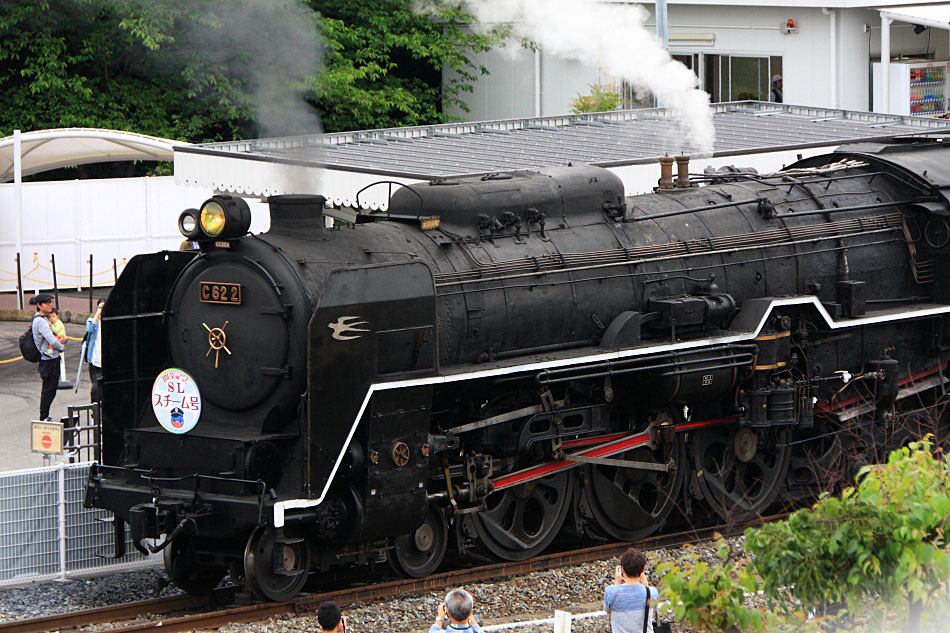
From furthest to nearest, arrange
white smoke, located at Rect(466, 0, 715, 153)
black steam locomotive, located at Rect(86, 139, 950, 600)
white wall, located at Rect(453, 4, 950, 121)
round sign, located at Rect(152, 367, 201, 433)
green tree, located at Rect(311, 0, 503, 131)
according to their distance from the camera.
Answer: white wall, located at Rect(453, 4, 950, 121), green tree, located at Rect(311, 0, 503, 131), white smoke, located at Rect(466, 0, 715, 153), round sign, located at Rect(152, 367, 201, 433), black steam locomotive, located at Rect(86, 139, 950, 600)

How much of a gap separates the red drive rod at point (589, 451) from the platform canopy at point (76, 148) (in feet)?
45.1

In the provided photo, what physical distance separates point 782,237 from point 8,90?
21945 millimetres

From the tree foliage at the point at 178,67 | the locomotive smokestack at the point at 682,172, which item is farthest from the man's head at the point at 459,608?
the tree foliage at the point at 178,67

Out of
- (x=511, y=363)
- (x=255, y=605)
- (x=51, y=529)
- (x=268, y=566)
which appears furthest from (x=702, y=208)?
(x=51, y=529)

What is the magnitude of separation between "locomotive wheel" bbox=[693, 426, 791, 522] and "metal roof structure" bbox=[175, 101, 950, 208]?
4.35 metres

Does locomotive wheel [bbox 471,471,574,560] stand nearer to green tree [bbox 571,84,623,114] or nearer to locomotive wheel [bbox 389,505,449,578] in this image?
locomotive wheel [bbox 389,505,449,578]

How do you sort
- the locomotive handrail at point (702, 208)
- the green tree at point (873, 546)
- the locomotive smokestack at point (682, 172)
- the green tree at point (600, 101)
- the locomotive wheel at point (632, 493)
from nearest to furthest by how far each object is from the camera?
the green tree at point (873, 546), the locomotive wheel at point (632, 493), the locomotive handrail at point (702, 208), the locomotive smokestack at point (682, 172), the green tree at point (600, 101)

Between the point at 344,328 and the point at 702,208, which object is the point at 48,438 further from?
the point at 702,208

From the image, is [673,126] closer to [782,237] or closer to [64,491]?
[782,237]

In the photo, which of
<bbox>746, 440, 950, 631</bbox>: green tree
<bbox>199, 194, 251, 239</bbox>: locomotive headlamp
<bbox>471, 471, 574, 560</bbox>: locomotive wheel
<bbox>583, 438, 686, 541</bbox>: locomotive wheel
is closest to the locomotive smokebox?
<bbox>199, 194, 251, 239</bbox>: locomotive headlamp

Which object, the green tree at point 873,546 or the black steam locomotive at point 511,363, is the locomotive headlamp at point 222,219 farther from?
the green tree at point 873,546

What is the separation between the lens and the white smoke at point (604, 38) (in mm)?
15000

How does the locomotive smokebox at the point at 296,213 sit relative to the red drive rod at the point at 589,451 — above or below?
above

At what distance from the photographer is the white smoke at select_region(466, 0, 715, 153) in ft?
49.2
